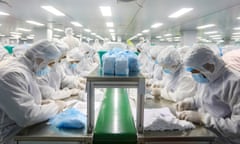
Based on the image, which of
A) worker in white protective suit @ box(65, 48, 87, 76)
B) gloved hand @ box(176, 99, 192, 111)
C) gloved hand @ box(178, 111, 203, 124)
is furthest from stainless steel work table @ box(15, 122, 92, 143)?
worker in white protective suit @ box(65, 48, 87, 76)

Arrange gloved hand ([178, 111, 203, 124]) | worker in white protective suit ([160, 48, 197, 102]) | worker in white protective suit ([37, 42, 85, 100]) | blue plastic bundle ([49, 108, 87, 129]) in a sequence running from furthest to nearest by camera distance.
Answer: worker in white protective suit ([37, 42, 85, 100])
worker in white protective suit ([160, 48, 197, 102])
gloved hand ([178, 111, 203, 124])
blue plastic bundle ([49, 108, 87, 129])

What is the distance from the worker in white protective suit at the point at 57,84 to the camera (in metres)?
2.31

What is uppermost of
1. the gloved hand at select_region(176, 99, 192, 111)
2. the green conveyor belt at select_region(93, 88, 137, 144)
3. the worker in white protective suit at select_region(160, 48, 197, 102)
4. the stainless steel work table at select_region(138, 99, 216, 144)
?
the worker in white protective suit at select_region(160, 48, 197, 102)

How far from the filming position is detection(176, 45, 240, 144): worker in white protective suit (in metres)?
1.45

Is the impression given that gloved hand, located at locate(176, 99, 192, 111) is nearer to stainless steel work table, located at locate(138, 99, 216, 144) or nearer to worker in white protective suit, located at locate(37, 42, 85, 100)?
stainless steel work table, located at locate(138, 99, 216, 144)

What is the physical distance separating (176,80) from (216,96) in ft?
3.23

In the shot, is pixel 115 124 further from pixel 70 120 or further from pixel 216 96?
pixel 216 96

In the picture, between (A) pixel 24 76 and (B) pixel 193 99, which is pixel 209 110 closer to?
(B) pixel 193 99

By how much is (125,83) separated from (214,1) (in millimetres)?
3142

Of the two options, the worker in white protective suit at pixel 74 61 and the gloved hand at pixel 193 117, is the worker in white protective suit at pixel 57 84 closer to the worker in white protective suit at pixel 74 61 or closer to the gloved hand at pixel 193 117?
the worker in white protective suit at pixel 74 61

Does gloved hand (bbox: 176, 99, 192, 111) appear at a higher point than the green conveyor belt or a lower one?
higher

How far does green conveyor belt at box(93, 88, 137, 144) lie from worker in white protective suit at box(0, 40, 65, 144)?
1.23ft

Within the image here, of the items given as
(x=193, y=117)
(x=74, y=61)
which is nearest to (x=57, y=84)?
(x=74, y=61)

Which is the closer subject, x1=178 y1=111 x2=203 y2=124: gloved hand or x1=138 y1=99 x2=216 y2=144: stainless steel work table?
x1=138 y1=99 x2=216 y2=144: stainless steel work table
